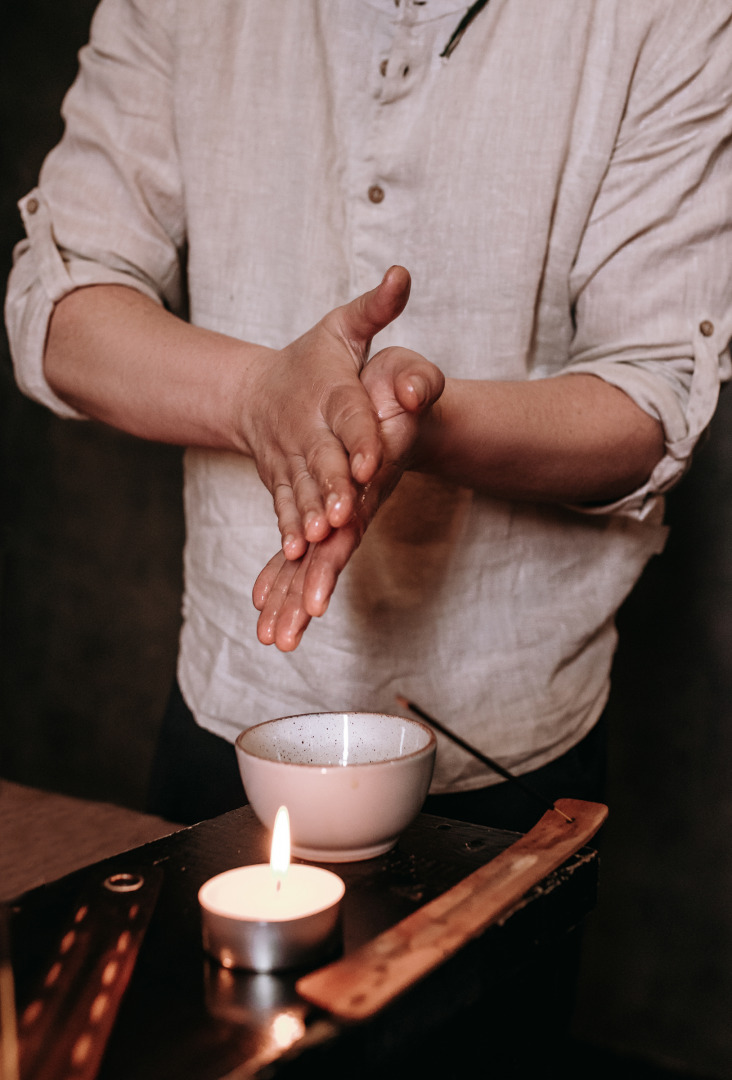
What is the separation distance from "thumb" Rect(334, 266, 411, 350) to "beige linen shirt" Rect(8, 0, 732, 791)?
257mm

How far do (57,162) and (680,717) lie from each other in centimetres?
140

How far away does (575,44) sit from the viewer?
91cm

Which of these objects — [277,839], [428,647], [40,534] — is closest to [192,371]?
[428,647]

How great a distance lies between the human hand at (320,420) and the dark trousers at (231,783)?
399 millimetres

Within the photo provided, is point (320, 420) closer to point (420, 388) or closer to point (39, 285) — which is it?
point (420, 388)

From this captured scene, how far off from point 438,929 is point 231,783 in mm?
578

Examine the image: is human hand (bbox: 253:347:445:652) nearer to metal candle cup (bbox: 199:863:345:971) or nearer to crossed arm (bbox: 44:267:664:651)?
crossed arm (bbox: 44:267:664:651)

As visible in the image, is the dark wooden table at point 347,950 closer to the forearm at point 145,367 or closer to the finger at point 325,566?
the finger at point 325,566

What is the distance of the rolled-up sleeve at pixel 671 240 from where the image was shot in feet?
2.97

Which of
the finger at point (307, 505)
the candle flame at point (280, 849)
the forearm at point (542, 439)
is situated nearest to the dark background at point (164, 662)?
the forearm at point (542, 439)

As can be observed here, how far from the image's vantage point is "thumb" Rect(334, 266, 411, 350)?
65 centimetres

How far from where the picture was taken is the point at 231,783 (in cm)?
100

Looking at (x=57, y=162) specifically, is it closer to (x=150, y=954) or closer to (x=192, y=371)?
(x=192, y=371)

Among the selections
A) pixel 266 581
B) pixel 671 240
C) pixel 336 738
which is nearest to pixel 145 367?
pixel 266 581
